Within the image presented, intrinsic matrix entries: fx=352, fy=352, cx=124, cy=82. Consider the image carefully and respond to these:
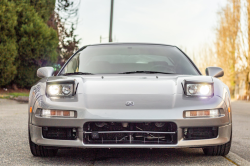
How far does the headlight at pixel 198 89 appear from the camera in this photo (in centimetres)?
348

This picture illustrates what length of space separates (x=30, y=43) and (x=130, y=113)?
742 inches

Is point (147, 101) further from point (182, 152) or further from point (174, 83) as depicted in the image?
point (182, 152)

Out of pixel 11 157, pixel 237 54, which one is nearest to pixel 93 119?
pixel 11 157

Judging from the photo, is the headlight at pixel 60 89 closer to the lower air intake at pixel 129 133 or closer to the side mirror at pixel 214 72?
the lower air intake at pixel 129 133

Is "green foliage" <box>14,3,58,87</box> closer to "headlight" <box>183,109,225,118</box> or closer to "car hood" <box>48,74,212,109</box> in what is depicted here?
"car hood" <box>48,74,212,109</box>

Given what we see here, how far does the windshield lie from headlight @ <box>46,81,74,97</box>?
682 millimetres

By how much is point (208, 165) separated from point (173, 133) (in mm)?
527

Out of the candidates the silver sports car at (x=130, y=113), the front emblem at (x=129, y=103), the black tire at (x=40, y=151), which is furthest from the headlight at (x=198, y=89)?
the black tire at (x=40, y=151)

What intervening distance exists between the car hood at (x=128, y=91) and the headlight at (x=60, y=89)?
0.27 feet

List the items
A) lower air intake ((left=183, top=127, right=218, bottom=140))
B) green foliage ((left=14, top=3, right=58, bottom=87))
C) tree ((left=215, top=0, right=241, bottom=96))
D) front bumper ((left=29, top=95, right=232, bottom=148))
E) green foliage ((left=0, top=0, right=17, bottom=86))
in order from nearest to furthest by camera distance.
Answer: front bumper ((left=29, top=95, right=232, bottom=148)) → lower air intake ((left=183, top=127, right=218, bottom=140)) → green foliage ((left=0, top=0, right=17, bottom=86)) → green foliage ((left=14, top=3, right=58, bottom=87)) → tree ((left=215, top=0, right=241, bottom=96))

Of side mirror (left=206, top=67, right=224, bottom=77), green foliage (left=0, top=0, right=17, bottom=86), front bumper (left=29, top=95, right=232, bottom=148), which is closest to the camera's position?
front bumper (left=29, top=95, right=232, bottom=148)

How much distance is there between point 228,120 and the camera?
3549mm

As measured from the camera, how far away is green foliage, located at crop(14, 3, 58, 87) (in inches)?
829

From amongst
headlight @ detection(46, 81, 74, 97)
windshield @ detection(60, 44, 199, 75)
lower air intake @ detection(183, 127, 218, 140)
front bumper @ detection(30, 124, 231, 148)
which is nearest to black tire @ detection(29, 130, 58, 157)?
front bumper @ detection(30, 124, 231, 148)
